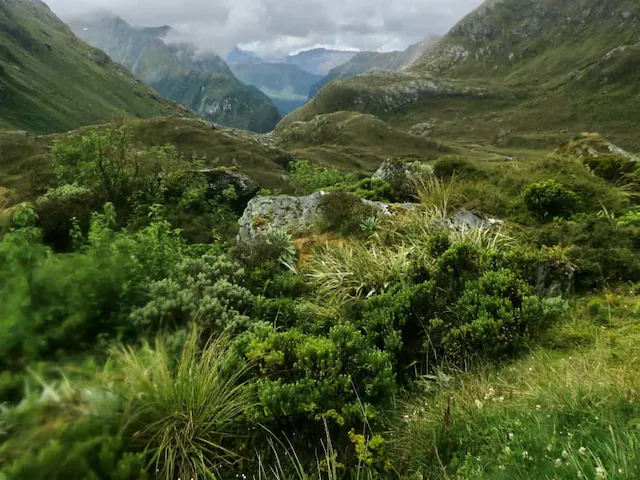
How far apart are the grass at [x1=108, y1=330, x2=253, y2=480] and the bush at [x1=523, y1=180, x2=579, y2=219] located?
7.25 m

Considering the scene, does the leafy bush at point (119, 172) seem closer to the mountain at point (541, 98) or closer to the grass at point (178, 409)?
the grass at point (178, 409)

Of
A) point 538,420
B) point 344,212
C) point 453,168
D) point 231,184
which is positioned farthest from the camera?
point 231,184

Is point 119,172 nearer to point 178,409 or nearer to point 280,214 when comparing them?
point 280,214

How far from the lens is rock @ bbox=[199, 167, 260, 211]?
52.4 ft

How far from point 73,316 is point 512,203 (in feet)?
27.1

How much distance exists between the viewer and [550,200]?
854 centimetres

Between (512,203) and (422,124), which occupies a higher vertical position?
(422,124)

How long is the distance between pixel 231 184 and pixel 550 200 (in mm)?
11241

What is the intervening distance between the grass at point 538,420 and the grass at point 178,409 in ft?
4.80

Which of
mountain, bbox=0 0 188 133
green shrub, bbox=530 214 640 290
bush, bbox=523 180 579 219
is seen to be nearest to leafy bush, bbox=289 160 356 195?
bush, bbox=523 180 579 219

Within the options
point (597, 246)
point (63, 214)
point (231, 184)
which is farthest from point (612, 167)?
point (63, 214)

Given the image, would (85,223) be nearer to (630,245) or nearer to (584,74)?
(630,245)

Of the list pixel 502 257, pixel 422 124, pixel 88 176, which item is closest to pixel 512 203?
pixel 502 257

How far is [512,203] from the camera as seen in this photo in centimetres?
901
